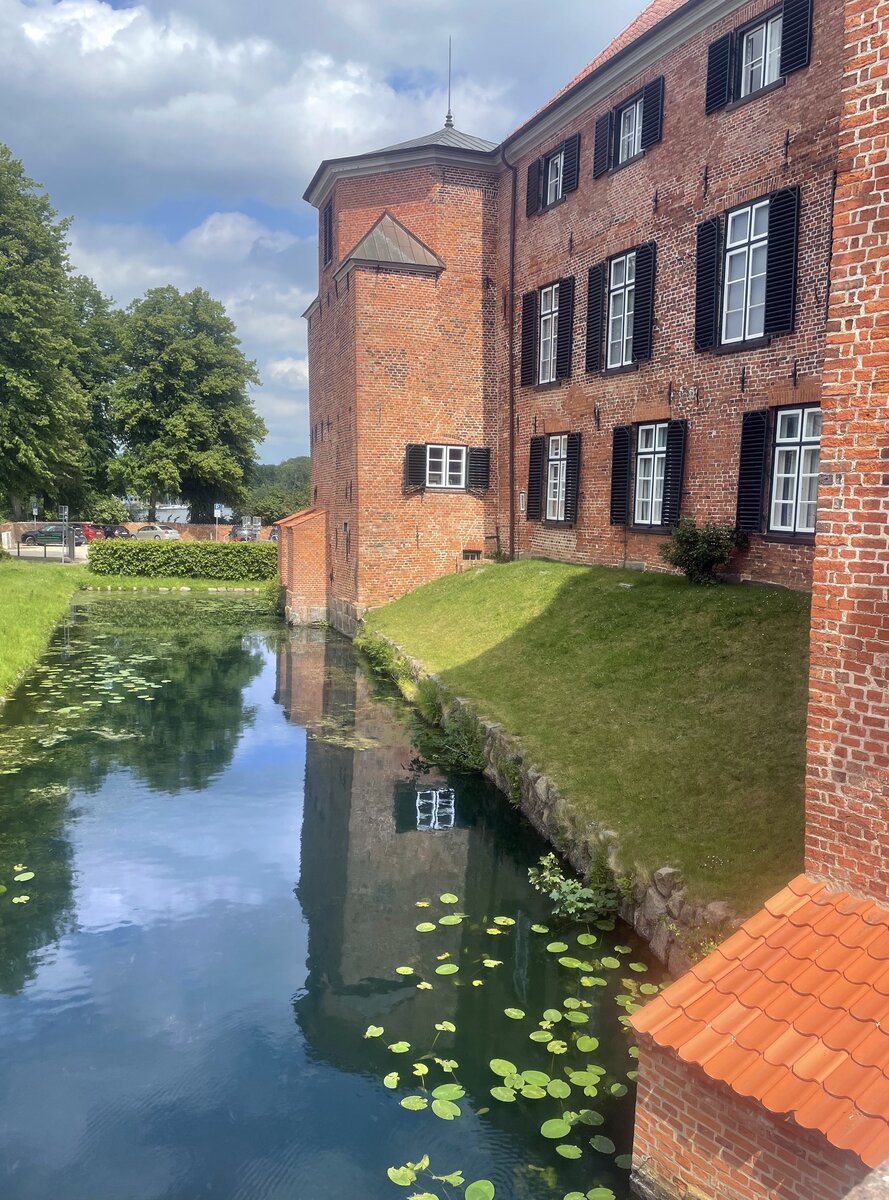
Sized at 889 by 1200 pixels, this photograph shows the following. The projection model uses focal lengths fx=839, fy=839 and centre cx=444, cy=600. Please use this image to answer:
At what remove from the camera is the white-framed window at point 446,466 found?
812 inches

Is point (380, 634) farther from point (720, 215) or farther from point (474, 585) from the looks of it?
point (720, 215)

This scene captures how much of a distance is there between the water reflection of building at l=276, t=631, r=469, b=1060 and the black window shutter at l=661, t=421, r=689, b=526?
569 centimetres

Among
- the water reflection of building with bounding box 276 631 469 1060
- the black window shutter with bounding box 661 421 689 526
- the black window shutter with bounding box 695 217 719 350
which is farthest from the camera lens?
the black window shutter with bounding box 661 421 689 526

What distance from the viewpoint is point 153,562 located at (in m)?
32.3

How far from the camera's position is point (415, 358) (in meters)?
20.1

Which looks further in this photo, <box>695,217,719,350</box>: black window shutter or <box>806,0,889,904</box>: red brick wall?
<box>695,217,719,350</box>: black window shutter

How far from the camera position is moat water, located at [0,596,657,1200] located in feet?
14.6

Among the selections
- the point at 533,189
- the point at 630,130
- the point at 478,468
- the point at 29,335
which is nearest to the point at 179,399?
the point at 29,335

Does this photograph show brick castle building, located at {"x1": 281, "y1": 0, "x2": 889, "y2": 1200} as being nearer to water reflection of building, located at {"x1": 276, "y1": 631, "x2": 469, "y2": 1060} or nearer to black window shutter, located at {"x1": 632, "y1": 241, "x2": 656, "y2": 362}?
black window shutter, located at {"x1": 632, "y1": 241, "x2": 656, "y2": 362}

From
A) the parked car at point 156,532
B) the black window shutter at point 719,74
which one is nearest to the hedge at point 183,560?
the parked car at point 156,532

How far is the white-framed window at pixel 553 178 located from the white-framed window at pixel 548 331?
187cm

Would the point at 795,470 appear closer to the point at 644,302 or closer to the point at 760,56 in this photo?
the point at 644,302

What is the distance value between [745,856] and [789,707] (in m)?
2.58

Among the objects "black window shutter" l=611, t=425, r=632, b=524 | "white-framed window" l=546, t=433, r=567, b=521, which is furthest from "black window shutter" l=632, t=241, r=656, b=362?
"white-framed window" l=546, t=433, r=567, b=521
